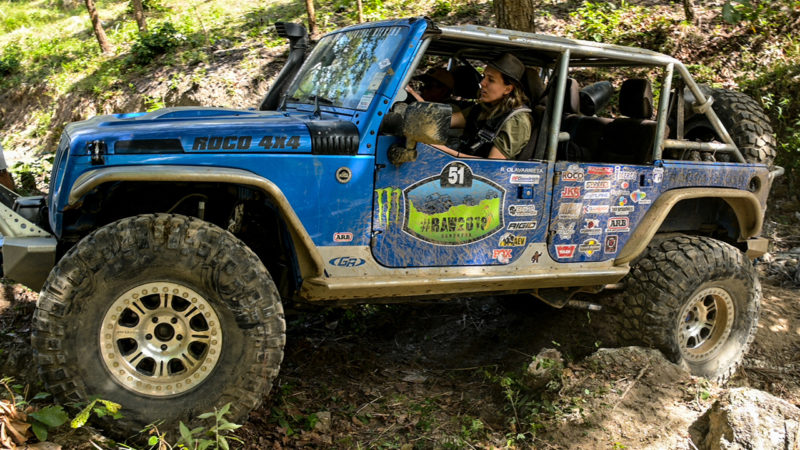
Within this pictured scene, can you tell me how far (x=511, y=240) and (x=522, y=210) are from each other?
192 mm

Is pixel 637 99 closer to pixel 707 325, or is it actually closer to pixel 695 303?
pixel 695 303

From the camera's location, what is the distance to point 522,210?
392 centimetres

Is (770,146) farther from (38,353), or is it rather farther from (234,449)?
(38,353)

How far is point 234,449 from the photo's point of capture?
124 inches

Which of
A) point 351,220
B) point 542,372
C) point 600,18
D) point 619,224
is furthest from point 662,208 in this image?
point 600,18

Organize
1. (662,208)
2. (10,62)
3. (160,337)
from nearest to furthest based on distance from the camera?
1. (160,337)
2. (662,208)
3. (10,62)

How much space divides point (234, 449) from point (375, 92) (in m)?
1.96

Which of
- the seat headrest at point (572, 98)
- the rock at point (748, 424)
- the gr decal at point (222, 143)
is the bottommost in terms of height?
the rock at point (748, 424)

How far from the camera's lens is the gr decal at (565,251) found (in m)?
4.15

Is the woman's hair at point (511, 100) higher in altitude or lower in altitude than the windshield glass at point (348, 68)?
lower

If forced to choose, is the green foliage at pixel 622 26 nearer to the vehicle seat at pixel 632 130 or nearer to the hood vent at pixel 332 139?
the vehicle seat at pixel 632 130

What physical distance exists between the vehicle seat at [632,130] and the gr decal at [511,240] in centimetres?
116

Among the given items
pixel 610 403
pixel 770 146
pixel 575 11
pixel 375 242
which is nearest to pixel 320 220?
pixel 375 242

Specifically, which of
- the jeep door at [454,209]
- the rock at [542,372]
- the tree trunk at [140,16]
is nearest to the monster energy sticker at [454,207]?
the jeep door at [454,209]
